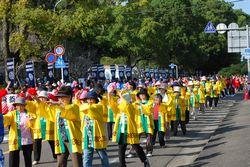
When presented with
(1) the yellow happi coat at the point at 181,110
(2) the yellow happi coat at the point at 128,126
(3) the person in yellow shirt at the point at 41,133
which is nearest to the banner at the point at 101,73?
(1) the yellow happi coat at the point at 181,110

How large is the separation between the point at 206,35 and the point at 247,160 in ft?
183

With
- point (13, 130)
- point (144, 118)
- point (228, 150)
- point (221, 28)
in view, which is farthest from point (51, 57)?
point (221, 28)

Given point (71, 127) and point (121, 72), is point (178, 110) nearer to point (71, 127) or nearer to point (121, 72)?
point (71, 127)

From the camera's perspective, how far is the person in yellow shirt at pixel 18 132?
32.6 ft

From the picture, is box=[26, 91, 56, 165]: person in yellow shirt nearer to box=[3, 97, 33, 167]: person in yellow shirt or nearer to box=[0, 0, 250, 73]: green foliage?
box=[3, 97, 33, 167]: person in yellow shirt

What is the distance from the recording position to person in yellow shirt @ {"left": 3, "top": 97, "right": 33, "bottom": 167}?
Answer: 9.92 meters

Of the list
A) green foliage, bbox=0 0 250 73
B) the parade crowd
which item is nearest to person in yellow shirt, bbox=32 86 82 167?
the parade crowd

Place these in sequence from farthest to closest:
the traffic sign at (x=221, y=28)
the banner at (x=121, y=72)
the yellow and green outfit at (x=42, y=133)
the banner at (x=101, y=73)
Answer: the traffic sign at (x=221, y=28)
the banner at (x=121, y=72)
the banner at (x=101, y=73)
the yellow and green outfit at (x=42, y=133)

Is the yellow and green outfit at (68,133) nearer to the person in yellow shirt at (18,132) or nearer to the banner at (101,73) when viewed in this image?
the person in yellow shirt at (18,132)

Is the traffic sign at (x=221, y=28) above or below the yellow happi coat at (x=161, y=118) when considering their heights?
above

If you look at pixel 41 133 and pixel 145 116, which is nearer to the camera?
pixel 41 133

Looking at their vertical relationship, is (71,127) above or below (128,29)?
below

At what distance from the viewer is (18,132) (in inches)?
396

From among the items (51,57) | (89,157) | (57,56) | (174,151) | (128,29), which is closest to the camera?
(89,157)
